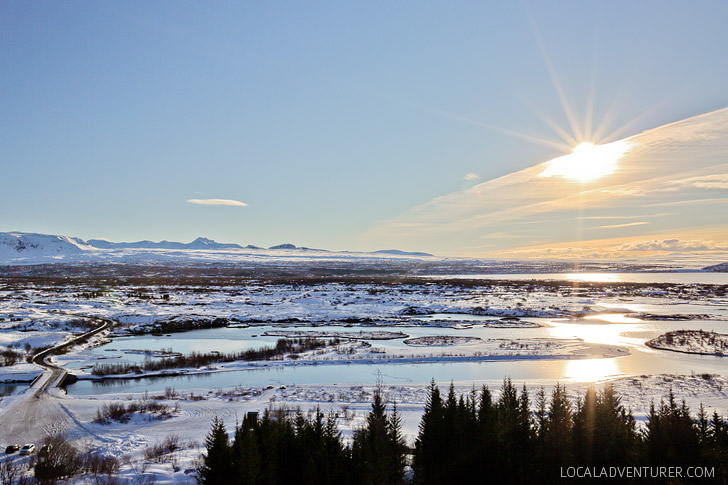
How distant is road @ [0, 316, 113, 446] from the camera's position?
1557 centimetres

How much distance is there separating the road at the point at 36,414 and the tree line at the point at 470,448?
9.04 m

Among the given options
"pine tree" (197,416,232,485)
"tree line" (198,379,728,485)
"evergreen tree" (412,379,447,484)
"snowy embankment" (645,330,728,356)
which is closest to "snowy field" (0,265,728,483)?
"snowy embankment" (645,330,728,356)

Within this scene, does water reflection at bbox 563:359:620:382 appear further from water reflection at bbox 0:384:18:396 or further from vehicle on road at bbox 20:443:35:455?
water reflection at bbox 0:384:18:396

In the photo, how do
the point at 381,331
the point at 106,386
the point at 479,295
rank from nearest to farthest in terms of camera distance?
the point at 106,386, the point at 381,331, the point at 479,295

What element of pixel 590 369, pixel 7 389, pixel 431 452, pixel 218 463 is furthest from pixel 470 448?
pixel 7 389

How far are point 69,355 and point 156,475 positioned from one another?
2392 centimetres

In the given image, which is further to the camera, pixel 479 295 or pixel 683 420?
pixel 479 295

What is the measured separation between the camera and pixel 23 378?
24.0 m

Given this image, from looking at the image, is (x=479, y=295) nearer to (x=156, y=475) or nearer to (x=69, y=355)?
(x=69, y=355)

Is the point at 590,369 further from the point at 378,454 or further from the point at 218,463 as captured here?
the point at 218,463

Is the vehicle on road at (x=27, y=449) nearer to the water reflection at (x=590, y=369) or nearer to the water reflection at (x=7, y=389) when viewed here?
the water reflection at (x=7, y=389)

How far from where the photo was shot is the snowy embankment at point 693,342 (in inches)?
1236

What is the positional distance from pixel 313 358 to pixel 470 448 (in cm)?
1970

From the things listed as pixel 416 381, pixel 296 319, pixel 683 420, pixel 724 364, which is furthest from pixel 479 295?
pixel 683 420
